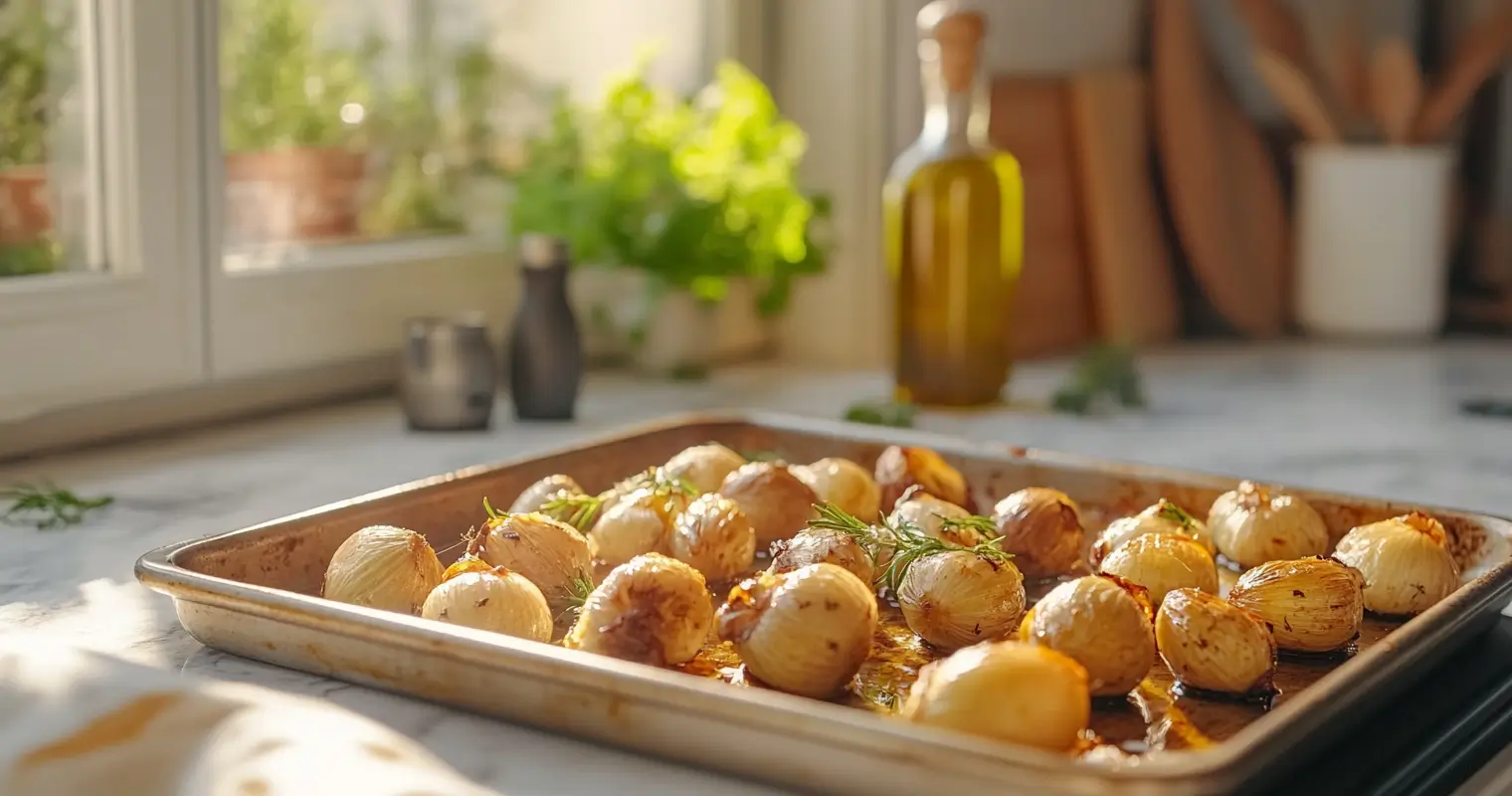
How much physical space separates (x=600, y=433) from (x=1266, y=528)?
64 cm

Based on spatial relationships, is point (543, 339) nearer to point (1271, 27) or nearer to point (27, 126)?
point (27, 126)

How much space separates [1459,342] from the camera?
2025 mm

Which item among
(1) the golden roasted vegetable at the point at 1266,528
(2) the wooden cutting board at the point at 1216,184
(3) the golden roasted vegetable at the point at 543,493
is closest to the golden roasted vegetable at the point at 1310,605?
(1) the golden roasted vegetable at the point at 1266,528

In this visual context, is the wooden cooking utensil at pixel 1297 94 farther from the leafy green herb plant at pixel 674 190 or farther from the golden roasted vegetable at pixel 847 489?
Result: the golden roasted vegetable at pixel 847 489

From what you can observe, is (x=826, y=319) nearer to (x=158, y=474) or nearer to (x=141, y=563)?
(x=158, y=474)

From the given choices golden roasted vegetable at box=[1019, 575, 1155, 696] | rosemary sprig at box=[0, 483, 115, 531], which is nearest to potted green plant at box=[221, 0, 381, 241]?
rosemary sprig at box=[0, 483, 115, 531]

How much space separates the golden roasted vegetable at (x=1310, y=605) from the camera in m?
0.70

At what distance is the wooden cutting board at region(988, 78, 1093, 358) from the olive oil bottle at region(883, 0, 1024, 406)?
0.31 meters

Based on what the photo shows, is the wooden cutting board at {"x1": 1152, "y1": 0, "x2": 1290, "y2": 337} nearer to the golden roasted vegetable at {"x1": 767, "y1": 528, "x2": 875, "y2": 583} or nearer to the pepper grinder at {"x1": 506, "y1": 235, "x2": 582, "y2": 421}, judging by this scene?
the pepper grinder at {"x1": 506, "y1": 235, "x2": 582, "y2": 421}

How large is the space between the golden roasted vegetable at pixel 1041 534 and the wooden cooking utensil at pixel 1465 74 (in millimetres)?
1342

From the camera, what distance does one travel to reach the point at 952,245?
1500 millimetres

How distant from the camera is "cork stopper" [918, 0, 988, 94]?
1.46 metres

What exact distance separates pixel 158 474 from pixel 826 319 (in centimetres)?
87

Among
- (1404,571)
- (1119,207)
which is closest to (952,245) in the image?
(1119,207)
